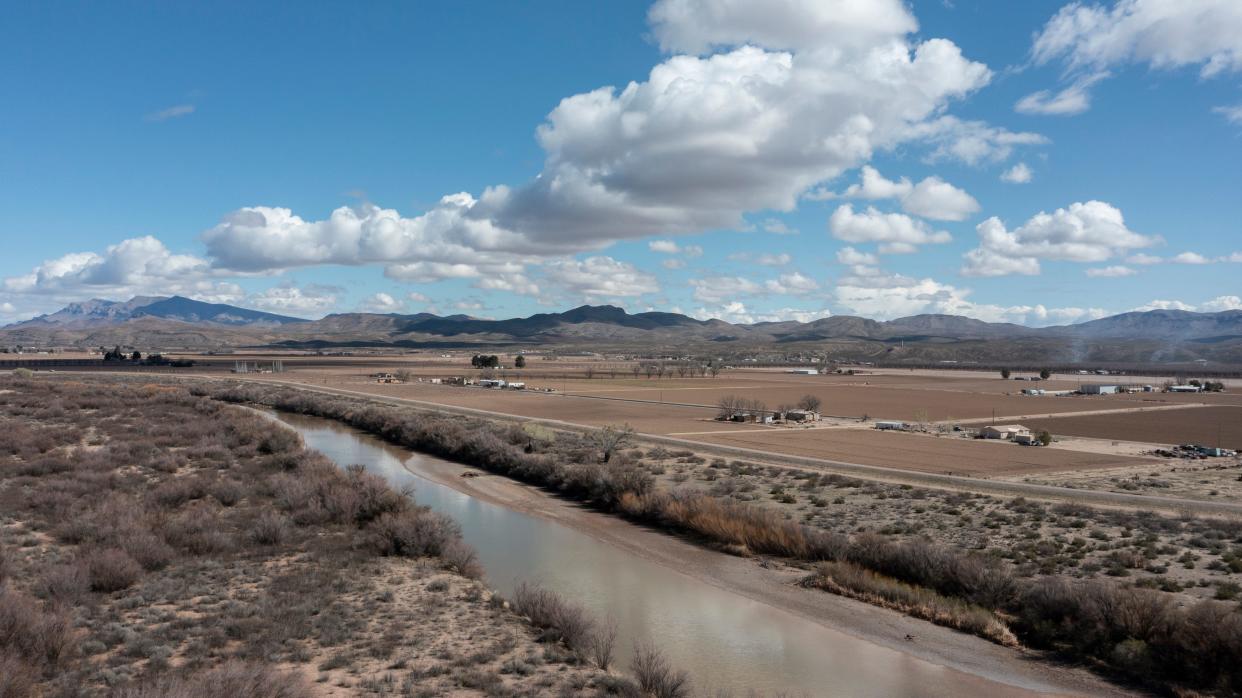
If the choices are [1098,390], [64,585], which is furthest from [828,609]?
[1098,390]

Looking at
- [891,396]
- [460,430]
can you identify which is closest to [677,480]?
[460,430]

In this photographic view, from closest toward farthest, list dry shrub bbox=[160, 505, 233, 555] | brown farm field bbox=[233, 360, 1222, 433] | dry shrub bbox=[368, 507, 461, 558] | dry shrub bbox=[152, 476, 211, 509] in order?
1. dry shrub bbox=[160, 505, 233, 555]
2. dry shrub bbox=[368, 507, 461, 558]
3. dry shrub bbox=[152, 476, 211, 509]
4. brown farm field bbox=[233, 360, 1222, 433]

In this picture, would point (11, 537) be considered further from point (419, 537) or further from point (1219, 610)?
point (1219, 610)

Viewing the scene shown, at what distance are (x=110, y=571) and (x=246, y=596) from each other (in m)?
2.54

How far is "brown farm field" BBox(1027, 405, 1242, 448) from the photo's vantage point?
48969mm

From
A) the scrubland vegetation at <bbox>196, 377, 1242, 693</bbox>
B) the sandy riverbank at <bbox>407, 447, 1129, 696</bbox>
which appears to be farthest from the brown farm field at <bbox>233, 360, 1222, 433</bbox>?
the sandy riverbank at <bbox>407, 447, 1129, 696</bbox>

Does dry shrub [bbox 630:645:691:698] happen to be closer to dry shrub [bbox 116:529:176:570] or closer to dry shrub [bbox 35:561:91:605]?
dry shrub [bbox 35:561:91:605]

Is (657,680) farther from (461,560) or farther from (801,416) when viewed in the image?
(801,416)

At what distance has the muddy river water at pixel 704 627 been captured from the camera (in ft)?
43.4

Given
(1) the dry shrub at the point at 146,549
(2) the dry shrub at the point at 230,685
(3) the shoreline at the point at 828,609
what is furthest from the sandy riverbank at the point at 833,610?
(1) the dry shrub at the point at 146,549

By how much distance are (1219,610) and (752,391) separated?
3138 inches

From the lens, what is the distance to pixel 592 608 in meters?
16.7

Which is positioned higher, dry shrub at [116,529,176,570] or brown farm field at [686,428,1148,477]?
dry shrub at [116,529,176,570]

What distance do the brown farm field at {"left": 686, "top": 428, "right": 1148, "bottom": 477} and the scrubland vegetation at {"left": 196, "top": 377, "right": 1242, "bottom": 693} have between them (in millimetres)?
7515
